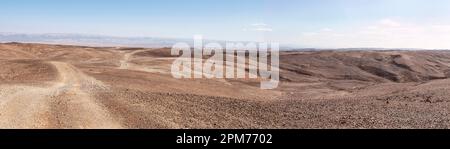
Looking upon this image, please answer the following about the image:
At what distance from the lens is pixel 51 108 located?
19781 millimetres

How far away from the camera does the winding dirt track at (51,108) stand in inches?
671

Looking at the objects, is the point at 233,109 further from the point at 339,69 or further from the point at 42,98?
the point at 339,69

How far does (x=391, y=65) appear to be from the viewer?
267 feet

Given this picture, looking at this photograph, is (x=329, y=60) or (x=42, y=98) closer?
(x=42, y=98)

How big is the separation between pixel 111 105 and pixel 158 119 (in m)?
3.36

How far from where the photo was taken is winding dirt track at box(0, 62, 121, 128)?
17.0m

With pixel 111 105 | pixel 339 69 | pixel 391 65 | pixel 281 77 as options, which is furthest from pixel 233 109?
pixel 391 65

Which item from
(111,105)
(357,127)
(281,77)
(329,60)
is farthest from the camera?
(329,60)
